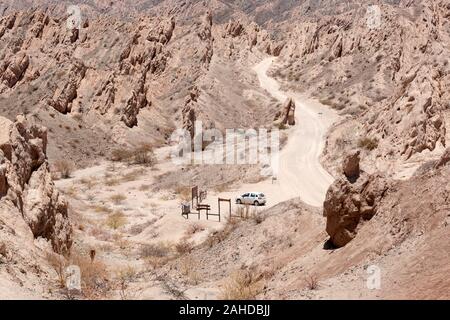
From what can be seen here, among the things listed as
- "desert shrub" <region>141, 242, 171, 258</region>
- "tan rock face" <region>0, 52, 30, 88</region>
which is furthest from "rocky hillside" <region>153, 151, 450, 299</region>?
"tan rock face" <region>0, 52, 30, 88</region>

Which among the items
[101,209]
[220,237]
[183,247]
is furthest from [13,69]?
[220,237]

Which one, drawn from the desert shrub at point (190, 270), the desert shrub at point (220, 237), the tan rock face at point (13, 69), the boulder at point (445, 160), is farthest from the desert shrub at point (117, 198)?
the tan rock face at point (13, 69)

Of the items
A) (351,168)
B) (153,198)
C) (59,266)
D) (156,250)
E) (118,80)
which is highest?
(118,80)

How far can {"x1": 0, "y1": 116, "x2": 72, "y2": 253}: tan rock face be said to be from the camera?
569 inches

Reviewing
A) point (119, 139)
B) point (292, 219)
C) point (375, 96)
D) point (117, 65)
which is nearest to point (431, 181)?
point (292, 219)

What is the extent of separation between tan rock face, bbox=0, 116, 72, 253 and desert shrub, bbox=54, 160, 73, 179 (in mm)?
23809

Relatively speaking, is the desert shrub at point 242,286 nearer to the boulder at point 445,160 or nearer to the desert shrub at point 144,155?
the boulder at point 445,160

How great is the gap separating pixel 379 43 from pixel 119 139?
144 ft

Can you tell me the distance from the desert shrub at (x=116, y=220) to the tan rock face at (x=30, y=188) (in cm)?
854

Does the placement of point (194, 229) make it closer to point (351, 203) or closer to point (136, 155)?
point (351, 203)

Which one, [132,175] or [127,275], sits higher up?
[127,275]

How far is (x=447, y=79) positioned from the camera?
31.1 metres

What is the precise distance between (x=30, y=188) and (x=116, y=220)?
448 inches

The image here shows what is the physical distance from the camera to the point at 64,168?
4275 cm
